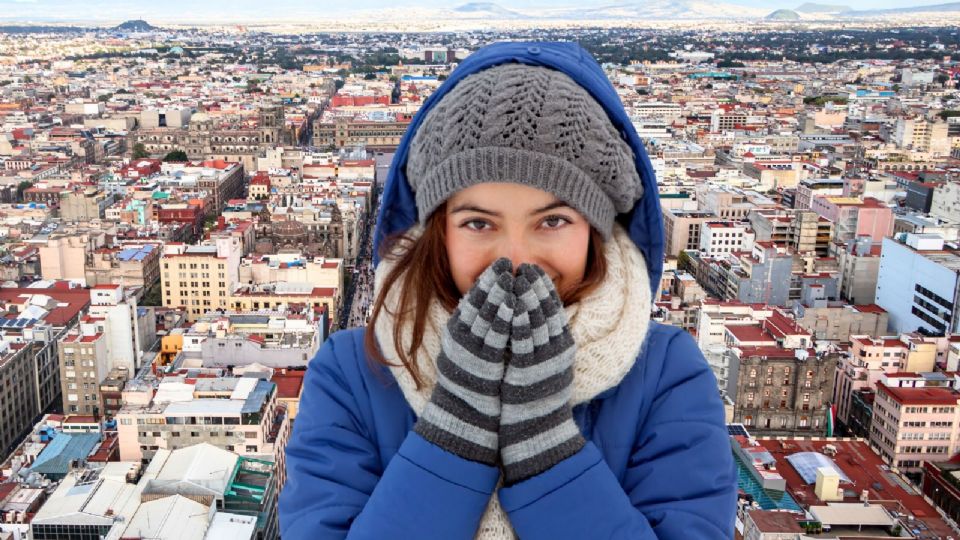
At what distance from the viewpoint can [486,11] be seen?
8425 centimetres

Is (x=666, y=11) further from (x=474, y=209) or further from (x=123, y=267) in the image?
(x=474, y=209)

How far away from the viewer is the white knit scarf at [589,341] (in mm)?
709

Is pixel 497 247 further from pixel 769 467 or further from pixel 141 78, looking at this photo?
pixel 141 78

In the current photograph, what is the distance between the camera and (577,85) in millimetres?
729

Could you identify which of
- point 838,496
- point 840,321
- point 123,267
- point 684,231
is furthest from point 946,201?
point 123,267

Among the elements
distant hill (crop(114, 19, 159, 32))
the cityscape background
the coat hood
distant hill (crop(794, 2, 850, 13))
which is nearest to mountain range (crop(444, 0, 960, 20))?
distant hill (crop(794, 2, 850, 13))

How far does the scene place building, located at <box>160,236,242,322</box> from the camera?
8.95 meters

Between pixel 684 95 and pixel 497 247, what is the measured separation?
25852mm

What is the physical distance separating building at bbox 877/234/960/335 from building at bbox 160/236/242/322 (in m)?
6.49

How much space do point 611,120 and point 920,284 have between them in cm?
919

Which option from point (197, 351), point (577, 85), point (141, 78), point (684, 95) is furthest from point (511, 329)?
point (141, 78)

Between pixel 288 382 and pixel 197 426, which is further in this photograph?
pixel 288 382

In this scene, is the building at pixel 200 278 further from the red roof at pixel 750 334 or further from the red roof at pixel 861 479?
the red roof at pixel 861 479

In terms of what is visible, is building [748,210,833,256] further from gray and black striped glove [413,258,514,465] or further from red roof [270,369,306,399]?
gray and black striped glove [413,258,514,465]
